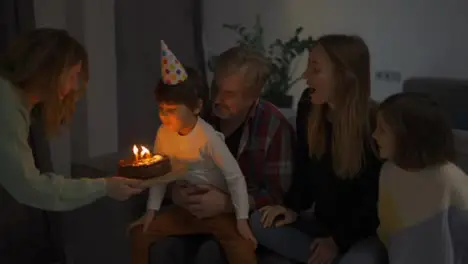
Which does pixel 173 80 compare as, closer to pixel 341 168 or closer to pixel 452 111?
pixel 341 168

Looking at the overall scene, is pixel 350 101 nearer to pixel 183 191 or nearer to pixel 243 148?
pixel 243 148

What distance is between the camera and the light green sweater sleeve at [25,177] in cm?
160

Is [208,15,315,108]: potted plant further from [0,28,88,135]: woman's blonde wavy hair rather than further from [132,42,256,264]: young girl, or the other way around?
[0,28,88,135]: woman's blonde wavy hair

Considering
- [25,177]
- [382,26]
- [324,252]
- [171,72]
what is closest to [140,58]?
[382,26]

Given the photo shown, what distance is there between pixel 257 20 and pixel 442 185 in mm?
2289

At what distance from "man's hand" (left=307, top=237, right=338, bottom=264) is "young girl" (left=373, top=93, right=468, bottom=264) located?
A: 188mm

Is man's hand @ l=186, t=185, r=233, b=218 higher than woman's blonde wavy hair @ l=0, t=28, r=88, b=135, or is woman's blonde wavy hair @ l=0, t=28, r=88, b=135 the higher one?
woman's blonde wavy hair @ l=0, t=28, r=88, b=135

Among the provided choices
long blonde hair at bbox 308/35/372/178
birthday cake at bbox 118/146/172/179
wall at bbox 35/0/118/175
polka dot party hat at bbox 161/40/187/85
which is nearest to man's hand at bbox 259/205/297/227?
long blonde hair at bbox 308/35/372/178

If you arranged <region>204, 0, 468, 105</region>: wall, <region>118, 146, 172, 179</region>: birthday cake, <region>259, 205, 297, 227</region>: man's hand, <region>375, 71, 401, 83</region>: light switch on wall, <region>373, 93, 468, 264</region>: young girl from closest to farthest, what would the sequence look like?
<region>373, 93, 468, 264</region>: young girl < <region>118, 146, 172, 179</region>: birthday cake < <region>259, 205, 297, 227</region>: man's hand < <region>204, 0, 468, 105</region>: wall < <region>375, 71, 401, 83</region>: light switch on wall

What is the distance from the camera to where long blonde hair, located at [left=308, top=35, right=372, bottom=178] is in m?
1.71

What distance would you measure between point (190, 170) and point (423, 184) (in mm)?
679

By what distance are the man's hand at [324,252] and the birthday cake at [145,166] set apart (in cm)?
49

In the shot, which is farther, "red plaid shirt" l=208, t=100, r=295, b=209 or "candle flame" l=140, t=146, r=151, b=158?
"red plaid shirt" l=208, t=100, r=295, b=209

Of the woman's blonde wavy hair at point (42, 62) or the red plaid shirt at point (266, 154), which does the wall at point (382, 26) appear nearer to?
the red plaid shirt at point (266, 154)
